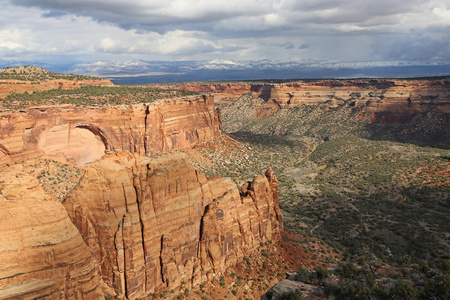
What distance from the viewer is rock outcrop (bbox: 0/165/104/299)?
1728cm

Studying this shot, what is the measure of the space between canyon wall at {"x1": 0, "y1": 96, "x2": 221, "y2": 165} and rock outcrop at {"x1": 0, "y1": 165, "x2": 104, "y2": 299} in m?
28.3

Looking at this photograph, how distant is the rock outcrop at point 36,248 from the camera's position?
680 inches

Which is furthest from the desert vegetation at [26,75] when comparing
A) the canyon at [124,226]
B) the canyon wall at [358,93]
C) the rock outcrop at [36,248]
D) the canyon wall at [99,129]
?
the canyon wall at [358,93]

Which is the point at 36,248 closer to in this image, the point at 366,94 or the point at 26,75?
the point at 26,75

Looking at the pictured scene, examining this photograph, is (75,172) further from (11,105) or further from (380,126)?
(380,126)

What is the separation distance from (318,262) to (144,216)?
69.7 feet

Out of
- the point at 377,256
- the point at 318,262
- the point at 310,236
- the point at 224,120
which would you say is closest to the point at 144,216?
the point at 318,262

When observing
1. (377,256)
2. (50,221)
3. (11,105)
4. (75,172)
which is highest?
(11,105)

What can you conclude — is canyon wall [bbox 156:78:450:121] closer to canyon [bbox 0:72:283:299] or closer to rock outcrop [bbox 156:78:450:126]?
rock outcrop [bbox 156:78:450:126]

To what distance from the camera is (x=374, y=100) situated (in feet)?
458

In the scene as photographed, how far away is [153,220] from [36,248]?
8111mm

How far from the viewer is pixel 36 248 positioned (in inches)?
709

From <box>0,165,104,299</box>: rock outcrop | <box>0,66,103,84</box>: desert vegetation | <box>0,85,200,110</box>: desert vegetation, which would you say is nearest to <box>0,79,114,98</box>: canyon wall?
<box>0,85,200,110</box>: desert vegetation

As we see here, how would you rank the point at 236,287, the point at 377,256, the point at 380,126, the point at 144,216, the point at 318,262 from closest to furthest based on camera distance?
the point at 144,216, the point at 236,287, the point at 318,262, the point at 377,256, the point at 380,126
